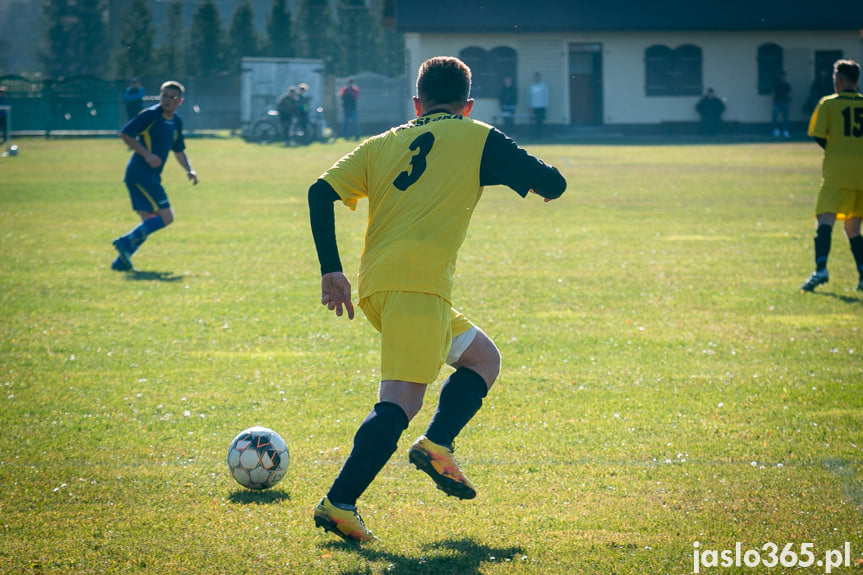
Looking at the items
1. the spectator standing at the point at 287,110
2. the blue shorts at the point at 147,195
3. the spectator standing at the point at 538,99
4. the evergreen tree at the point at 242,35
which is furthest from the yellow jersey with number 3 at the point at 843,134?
the evergreen tree at the point at 242,35

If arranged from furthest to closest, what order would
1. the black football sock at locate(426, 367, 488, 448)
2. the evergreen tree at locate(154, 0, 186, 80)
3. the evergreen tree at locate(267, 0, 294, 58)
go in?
the evergreen tree at locate(267, 0, 294, 58)
the evergreen tree at locate(154, 0, 186, 80)
the black football sock at locate(426, 367, 488, 448)

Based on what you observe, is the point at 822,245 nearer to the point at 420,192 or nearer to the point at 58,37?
the point at 420,192

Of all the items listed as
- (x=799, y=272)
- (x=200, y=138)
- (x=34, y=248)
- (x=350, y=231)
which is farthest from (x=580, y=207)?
(x=200, y=138)

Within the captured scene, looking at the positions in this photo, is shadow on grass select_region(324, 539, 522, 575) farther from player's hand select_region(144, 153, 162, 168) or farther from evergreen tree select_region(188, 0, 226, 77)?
evergreen tree select_region(188, 0, 226, 77)

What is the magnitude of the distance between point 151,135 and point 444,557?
8.98 metres

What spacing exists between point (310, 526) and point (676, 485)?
1.84 meters

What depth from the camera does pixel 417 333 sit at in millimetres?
3934

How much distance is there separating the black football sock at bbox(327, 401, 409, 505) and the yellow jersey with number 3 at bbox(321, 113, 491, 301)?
1.90ft

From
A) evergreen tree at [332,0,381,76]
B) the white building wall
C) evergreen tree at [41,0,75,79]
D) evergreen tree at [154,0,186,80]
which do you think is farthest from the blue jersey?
evergreen tree at [41,0,75,79]

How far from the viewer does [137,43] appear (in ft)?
166

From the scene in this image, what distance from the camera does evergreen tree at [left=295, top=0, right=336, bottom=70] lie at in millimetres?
55812


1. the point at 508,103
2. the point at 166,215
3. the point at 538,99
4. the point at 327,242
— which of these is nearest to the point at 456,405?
the point at 327,242

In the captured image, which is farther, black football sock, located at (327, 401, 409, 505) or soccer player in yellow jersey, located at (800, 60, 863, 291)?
soccer player in yellow jersey, located at (800, 60, 863, 291)

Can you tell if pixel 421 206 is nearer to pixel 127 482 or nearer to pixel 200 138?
pixel 127 482
